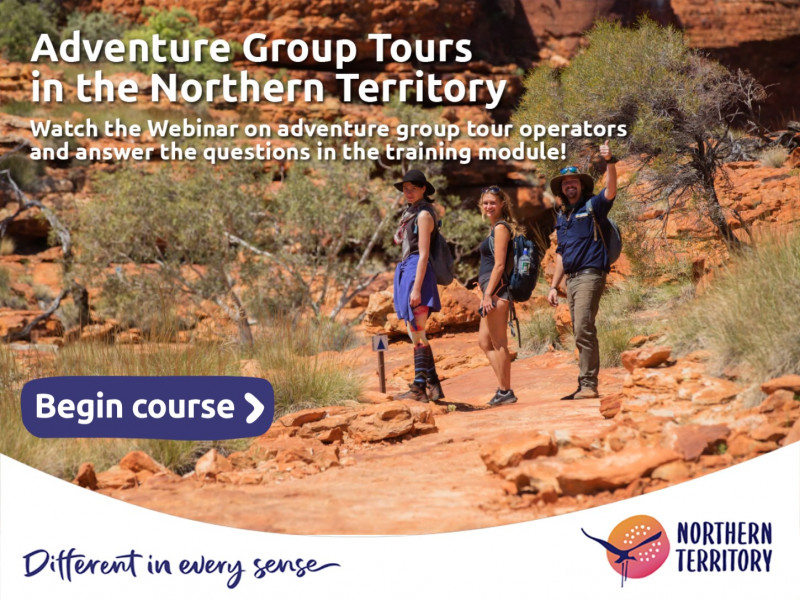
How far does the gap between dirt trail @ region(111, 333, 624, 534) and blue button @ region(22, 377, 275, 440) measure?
0.88ft

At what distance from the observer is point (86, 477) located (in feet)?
12.4

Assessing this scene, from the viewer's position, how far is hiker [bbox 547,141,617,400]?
5.23 meters

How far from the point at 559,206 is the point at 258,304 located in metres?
7.26

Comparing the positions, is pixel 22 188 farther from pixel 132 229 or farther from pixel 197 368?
pixel 197 368

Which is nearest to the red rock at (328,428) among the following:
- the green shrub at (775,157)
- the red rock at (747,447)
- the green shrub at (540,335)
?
the red rock at (747,447)

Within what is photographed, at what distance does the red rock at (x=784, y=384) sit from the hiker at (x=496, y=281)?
6.94ft

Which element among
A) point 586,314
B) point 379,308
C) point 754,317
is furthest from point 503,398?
point 379,308

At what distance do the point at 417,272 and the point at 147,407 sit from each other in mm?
2224

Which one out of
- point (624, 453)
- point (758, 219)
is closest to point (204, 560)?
point (624, 453)

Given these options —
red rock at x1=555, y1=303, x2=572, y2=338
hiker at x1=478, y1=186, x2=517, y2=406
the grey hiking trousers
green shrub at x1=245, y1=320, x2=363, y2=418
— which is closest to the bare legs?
hiker at x1=478, y1=186, x2=517, y2=406

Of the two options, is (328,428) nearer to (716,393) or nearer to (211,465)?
(211,465)

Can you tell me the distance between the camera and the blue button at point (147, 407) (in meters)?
3.71

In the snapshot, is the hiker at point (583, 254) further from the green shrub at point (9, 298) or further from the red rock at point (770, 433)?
the green shrub at point (9, 298)

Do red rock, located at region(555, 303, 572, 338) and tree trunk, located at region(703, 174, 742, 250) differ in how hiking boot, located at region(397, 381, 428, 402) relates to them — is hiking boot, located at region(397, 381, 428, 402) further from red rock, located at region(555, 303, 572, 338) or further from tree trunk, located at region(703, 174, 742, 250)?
tree trunk, located at region(703, 174, 742, 250)
